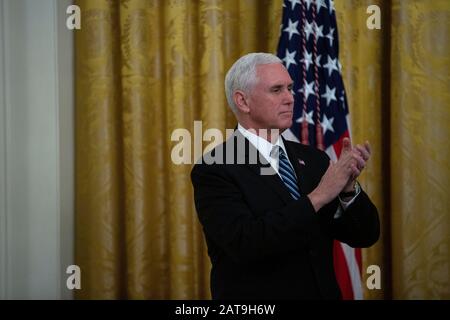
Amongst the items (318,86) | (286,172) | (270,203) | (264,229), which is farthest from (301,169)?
(318,86)

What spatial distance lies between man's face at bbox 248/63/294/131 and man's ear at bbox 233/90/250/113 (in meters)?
0.01

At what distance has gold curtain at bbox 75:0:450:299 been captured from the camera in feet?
8.76

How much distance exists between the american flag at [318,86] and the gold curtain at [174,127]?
5.4 inches

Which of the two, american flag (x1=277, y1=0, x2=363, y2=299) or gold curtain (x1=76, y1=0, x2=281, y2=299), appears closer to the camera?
american flag (x1=277, y1=0, x2=363, y2=299)

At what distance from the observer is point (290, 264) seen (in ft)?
4.62

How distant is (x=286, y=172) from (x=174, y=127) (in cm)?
140

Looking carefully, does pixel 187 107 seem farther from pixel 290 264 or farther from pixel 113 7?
pixel 290 264

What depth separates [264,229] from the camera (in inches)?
51.7

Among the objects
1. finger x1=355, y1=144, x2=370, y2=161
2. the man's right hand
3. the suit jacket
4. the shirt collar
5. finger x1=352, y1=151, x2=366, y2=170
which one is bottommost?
the suit jacket

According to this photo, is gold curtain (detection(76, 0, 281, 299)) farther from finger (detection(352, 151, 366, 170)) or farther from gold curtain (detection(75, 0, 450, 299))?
finger (detection(352, 151, 366, 170))

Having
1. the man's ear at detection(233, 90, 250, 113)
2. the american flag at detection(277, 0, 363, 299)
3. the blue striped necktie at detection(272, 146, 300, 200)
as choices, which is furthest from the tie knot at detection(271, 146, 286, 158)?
the american flag at detection(277, 0, 363, 299)

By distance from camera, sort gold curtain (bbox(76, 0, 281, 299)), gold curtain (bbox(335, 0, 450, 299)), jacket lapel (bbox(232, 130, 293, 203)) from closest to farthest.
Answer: jacket lapel (bbox(232, 130, 293, 203)) → gold curtain (bbox(335, 0, 450, 299)) → gold curtain (bbox(76, 0, 281, 299))

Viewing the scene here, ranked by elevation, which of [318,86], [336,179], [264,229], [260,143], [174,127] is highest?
[318,86]

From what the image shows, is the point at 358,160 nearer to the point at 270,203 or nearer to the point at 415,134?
the point at 270,203
